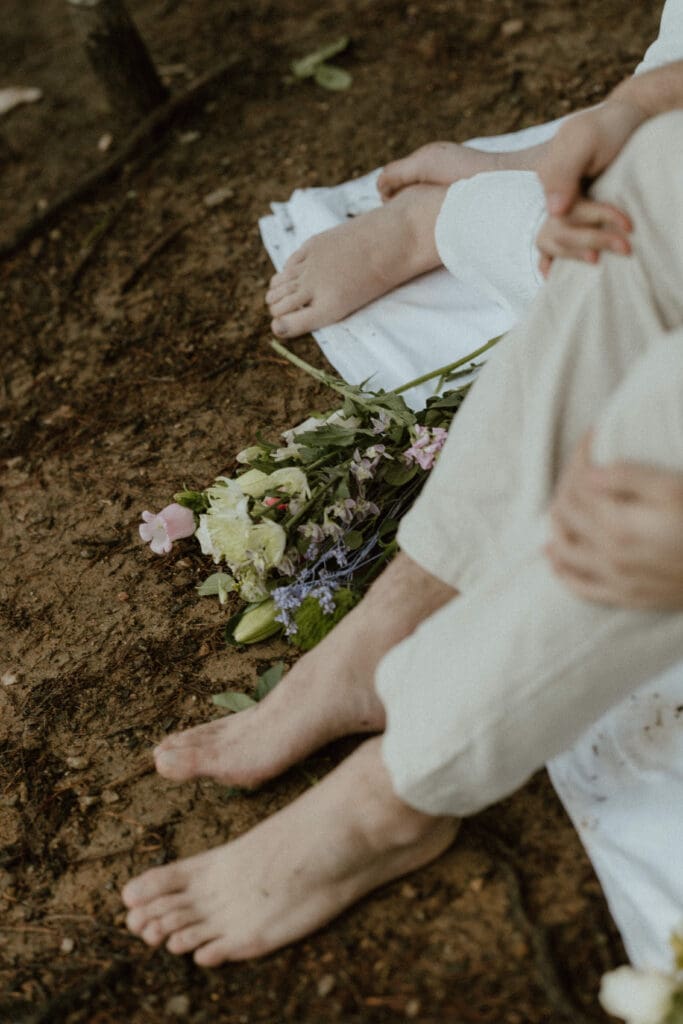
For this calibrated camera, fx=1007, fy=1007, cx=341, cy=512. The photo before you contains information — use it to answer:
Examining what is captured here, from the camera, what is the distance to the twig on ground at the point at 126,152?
262 centimetres

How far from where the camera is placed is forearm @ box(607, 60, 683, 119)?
1.22 metres

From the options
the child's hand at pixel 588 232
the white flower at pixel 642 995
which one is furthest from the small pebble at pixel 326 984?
the child's hand at pixel 588 232

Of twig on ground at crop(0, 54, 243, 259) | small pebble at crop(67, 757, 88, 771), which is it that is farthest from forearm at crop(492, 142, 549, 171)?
small pebble at crop(67, 757, 88, 771)

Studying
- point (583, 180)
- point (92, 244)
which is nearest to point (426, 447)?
point (583, 180)

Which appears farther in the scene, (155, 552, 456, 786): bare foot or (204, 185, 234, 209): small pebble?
(204, 185, 234, 209): small pebble

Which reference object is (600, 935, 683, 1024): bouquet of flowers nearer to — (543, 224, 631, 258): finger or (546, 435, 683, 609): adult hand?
(546, 435, 683, 609): adult hand

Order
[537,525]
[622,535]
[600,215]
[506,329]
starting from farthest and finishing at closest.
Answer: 1. [506,329]
2. [600,215]
3. [537,525]
4. [622,535]

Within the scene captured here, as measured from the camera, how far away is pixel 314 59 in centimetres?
288

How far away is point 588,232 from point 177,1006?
1039 mm

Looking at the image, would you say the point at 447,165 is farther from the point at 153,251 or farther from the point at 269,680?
the point at 269,680

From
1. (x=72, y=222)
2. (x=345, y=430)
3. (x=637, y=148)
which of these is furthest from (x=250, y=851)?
(x=72, y=222)

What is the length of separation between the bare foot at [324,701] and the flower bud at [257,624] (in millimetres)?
189

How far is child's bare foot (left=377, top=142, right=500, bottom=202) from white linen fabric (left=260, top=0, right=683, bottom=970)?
0.62 feet

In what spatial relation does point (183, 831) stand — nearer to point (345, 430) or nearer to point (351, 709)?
point (351, 709)
